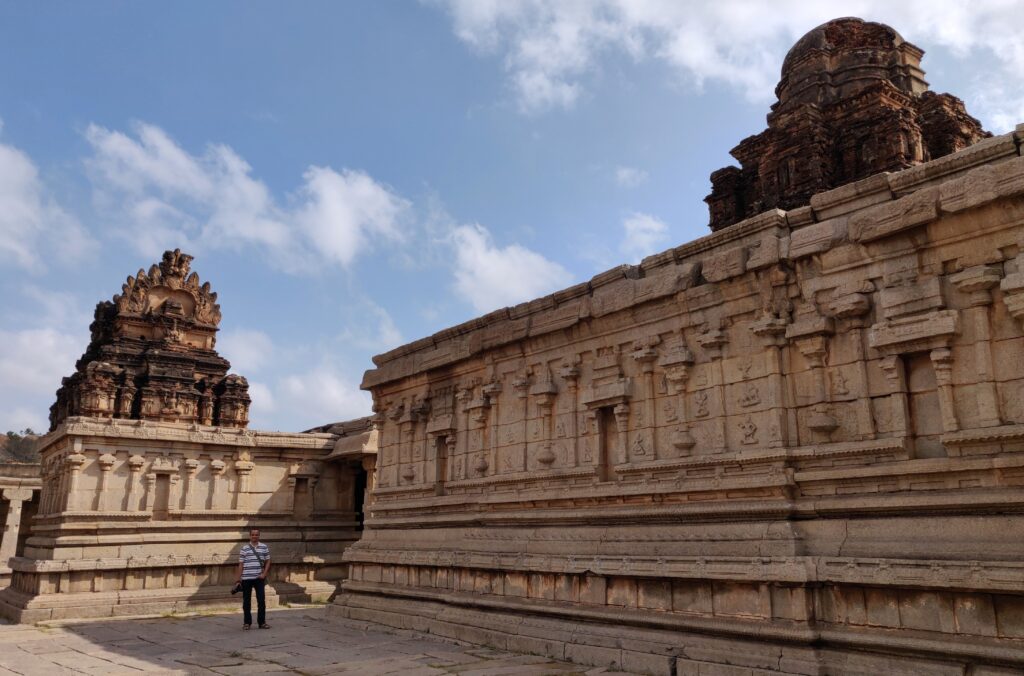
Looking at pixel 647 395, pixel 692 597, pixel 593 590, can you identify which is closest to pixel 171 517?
pixel 593 590

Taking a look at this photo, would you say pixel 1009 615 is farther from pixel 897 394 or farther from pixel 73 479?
pixel 73 479

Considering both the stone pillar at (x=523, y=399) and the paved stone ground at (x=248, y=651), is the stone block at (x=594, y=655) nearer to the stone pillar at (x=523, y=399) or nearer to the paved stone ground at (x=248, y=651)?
the paved stone ground at (x=248, y=651)

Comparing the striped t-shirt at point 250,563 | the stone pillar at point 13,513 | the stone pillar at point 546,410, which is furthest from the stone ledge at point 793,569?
the stone pillar at point 13,513

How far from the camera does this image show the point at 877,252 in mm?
8617

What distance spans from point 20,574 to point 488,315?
13387 mm

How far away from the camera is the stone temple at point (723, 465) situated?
760cm

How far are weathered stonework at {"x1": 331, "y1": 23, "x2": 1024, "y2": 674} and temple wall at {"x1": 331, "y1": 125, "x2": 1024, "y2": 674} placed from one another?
25 mm

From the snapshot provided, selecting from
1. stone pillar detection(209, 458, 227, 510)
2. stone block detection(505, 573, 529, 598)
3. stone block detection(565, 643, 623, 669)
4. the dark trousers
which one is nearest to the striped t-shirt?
the dark trousers

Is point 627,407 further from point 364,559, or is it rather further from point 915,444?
point 364,559

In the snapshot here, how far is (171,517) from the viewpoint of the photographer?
19.9m

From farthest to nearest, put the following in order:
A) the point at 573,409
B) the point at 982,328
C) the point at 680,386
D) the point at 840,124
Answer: the point at 840,124 < the point at 573,409 < the point at 680,386 < the point at 982,328

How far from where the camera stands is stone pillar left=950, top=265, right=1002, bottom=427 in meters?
7.50

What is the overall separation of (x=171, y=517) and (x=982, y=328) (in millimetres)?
17932

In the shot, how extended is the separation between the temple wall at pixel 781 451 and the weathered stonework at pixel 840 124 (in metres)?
11.0
